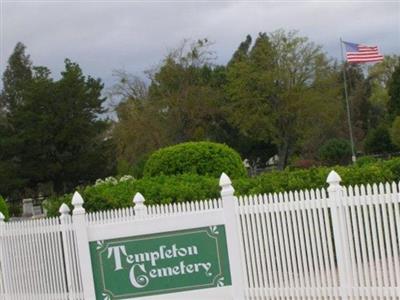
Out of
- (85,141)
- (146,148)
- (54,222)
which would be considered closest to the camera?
(54,222)

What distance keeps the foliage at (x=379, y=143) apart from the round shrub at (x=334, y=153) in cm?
1295

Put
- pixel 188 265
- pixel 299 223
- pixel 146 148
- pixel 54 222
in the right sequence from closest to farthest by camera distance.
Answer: pixel 188 265 < pixel 299 223 < pixel 54 222 < pixel 146 148

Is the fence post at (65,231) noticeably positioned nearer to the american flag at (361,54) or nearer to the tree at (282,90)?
the american flag at (361,54)

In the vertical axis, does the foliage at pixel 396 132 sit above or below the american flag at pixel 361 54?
below

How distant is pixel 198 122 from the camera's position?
50719 millimetres

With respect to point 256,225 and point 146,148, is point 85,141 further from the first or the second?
point 256,225

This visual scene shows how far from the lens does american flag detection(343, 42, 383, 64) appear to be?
42.9 meters

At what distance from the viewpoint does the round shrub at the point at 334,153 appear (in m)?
49.2

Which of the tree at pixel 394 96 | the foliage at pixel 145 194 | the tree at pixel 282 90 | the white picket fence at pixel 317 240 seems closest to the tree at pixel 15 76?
the tree at pixel 282 90

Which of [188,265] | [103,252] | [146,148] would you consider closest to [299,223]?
[188,265]

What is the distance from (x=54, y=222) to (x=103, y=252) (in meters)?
3.07

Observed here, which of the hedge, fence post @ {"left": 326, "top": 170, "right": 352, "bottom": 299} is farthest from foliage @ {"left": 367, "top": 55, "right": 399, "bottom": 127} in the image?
fence post @ {"left": 326, "top": 170, "right": 352, "bottom": 299}

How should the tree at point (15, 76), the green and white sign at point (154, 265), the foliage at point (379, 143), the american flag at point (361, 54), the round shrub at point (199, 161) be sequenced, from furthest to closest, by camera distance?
the tree at point (15, 76), the foliage at point (379, 143), the american flag at point (361, 54), the round shrub at point (199, 161), the green and white sign at point (154, 265)

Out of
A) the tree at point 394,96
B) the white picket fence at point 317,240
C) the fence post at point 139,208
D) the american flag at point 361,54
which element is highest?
the american flag at point 361,54
